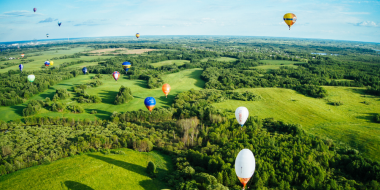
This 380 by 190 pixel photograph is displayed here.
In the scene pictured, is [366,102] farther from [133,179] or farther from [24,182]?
[24,182]

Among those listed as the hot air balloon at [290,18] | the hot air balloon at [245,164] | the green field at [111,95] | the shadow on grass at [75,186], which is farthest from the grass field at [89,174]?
the hot air balloon at [290,18]

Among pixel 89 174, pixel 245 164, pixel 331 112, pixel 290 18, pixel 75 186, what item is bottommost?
pixel 75 186

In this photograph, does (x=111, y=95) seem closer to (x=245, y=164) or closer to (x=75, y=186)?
(x=75, y=186)

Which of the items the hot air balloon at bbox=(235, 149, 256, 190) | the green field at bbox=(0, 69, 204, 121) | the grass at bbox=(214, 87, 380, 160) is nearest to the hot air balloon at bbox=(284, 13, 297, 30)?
the grass at bbox=(214, 87, 380, 160)

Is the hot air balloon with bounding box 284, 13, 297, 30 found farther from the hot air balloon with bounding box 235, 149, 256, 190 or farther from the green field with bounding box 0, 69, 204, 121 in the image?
the hot air balloon with bounding box 235, 149, 256, 190

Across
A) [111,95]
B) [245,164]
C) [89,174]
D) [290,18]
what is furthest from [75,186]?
[290,18]

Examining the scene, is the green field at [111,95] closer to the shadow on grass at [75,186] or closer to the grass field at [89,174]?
the grass field at [89,174]

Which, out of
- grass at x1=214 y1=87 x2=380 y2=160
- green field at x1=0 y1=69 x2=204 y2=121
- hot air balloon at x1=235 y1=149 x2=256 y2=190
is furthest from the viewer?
green field at x1=0 y1=69 x2=204 y2=121
